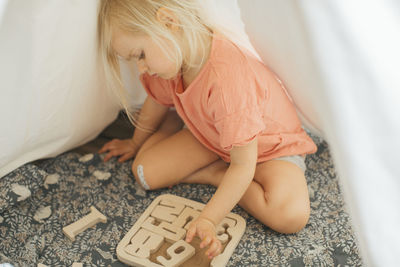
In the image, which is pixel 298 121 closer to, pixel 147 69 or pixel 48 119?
pixel 147 69

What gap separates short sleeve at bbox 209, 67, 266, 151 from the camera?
829 mm

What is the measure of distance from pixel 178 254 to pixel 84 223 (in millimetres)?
248

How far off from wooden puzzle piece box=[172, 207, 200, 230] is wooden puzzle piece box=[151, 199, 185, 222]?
0.04ft

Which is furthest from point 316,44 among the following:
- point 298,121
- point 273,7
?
→ point 298,121

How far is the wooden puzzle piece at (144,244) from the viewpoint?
878 mm

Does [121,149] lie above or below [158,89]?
Answer: below

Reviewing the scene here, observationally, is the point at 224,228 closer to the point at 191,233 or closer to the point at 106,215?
the point at 191,233

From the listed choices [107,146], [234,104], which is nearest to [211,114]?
[234,104]

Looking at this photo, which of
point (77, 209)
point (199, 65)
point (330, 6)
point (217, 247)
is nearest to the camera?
point (330, 6)

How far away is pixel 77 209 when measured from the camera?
101 cm

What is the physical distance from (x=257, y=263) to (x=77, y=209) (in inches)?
18.3

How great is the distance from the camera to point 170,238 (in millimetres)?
911

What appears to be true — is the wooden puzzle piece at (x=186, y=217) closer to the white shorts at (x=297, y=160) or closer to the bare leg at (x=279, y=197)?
the bare leg at (x=279, y=197)

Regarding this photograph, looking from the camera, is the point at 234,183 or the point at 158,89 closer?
the point at 234,183
